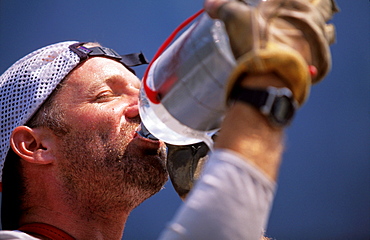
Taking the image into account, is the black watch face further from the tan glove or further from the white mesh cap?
the white mesh cap

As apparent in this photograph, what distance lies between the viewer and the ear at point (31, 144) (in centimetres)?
112

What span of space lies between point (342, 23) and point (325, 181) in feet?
2.74

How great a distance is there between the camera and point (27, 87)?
116 cm

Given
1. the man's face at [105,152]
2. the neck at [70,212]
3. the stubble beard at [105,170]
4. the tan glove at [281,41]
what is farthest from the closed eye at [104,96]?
the tan glove at [281,41]

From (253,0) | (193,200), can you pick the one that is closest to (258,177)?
(193,200)

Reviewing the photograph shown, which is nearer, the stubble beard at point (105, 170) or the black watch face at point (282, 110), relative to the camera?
the black watch face at point (282, 110)

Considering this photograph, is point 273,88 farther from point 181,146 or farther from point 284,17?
point 181,146

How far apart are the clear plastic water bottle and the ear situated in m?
0.39

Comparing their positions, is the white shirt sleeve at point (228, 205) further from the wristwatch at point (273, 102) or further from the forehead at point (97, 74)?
the forehead at point (97, 74)

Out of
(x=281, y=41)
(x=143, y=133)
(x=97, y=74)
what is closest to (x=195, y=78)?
(x=281, y=41)

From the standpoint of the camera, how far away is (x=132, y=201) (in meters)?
1.12

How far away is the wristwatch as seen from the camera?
21.1 inches

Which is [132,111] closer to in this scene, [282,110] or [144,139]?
[144,139]

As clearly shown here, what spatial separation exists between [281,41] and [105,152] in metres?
0.62
